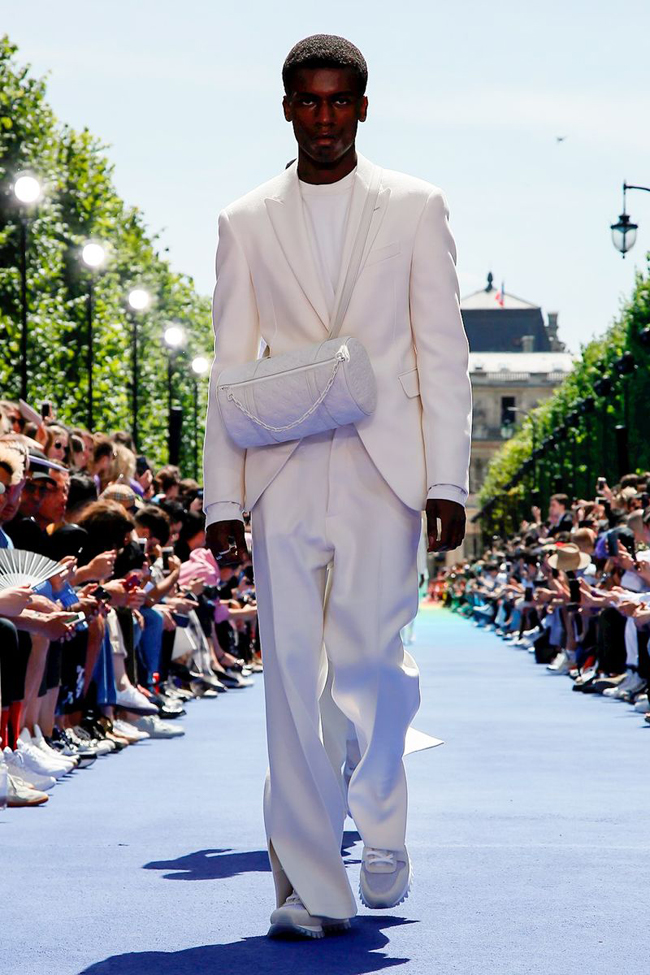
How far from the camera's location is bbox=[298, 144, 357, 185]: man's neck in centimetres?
636

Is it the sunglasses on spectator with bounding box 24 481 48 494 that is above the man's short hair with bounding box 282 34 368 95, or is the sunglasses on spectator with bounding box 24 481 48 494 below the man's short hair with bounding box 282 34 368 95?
below

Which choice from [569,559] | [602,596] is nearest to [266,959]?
[602,596]

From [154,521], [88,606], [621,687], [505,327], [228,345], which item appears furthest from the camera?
[505,327]

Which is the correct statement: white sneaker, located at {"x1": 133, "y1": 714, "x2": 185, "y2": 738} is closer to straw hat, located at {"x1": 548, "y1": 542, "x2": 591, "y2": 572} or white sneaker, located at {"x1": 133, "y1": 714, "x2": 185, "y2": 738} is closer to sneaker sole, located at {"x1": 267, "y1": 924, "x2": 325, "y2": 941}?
sneaker sole, located at {"x1": 267, "y1": 924, "x2": 325, "y2": 941}

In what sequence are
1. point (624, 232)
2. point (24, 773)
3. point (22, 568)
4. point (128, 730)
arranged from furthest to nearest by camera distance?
A: point (624, 232) < point (128, 730) < point (24, 773) < point (22, 568)

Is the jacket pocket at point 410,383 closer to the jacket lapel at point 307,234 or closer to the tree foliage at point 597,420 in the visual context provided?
the jacket lapel at point 307,234

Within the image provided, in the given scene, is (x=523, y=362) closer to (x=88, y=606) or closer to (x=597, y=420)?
(x=597, y=420)

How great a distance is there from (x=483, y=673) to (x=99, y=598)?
13.6 m

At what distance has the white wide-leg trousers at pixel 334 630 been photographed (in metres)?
6.14

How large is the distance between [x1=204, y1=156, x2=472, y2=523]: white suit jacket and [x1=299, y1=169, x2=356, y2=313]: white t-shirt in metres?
0.03

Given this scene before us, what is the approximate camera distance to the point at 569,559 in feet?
75.4

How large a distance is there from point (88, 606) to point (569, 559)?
11356 millimetres

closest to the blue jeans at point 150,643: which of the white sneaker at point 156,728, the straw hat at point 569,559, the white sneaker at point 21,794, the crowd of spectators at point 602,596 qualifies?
the white sneaker at point 156,728

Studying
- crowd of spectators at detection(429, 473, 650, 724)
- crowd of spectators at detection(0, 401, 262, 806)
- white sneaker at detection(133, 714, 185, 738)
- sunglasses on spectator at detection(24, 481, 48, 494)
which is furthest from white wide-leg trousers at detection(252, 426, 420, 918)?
crowd of spectators at detection(429, 473, 650, 724)
